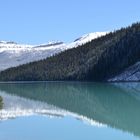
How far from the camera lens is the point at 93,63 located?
163 metres

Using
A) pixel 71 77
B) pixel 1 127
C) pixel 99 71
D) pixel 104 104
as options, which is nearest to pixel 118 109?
pixel 104 104

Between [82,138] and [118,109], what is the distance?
17.0 meters

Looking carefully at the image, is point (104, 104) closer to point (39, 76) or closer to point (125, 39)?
point (125, 39)

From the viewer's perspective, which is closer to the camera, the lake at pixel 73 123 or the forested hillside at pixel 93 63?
the lake at pixel 73 123

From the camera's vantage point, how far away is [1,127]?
102 ft

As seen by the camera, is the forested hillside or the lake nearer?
the lake

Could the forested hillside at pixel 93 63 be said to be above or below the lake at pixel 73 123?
above

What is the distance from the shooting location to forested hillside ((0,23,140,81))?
155 metres

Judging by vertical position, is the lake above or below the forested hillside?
below

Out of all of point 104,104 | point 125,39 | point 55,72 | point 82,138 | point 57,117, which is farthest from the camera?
point 55,72

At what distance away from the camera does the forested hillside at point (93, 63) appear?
155 meters

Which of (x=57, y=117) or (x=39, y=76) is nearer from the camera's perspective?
(x=57, y=117)

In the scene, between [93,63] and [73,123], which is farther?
[93,63]

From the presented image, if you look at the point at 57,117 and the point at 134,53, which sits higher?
the point at 134,53
